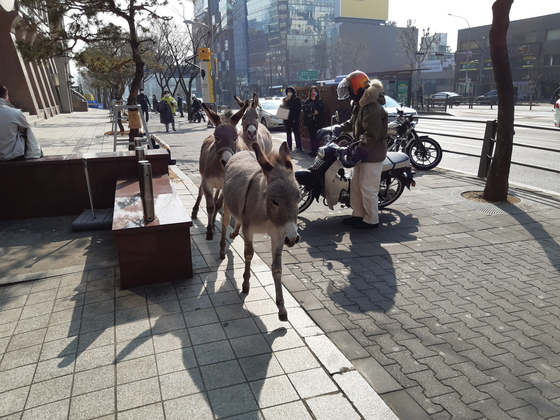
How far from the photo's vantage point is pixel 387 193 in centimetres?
789

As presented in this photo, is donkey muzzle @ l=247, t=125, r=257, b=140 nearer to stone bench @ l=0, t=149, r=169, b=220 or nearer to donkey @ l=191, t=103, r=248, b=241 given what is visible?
donkey @ l=191, t=103, r=248, b=241

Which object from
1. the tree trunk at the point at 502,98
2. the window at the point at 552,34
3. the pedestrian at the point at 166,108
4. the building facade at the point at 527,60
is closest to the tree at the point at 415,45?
the building facade at the point at 527,60

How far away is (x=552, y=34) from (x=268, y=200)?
75635mm

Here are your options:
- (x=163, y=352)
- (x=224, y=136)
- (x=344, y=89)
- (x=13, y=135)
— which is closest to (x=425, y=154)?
(x=344, y=89)

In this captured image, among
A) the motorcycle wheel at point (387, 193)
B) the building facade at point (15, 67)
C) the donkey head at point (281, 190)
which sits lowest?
the motorcycle wheel at point (387, 193)

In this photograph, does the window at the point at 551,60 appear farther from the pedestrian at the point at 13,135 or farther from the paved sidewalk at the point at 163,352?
the pedestrian at the point at 13,135

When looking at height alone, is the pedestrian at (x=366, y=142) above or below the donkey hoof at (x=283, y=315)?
above

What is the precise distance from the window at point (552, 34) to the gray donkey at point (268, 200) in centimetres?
7415

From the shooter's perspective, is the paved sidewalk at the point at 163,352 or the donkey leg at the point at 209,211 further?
the donkey leg at the point at 209,211

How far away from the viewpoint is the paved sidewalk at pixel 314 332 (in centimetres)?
308

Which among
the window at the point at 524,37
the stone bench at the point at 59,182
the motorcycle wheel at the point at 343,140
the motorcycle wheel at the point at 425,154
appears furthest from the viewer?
the window at the point at 524,37

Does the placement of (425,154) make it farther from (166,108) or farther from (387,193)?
(166,108)

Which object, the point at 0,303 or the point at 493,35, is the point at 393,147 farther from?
the point at 0,303

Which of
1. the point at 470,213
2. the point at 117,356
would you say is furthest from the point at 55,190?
the point at 470,213
